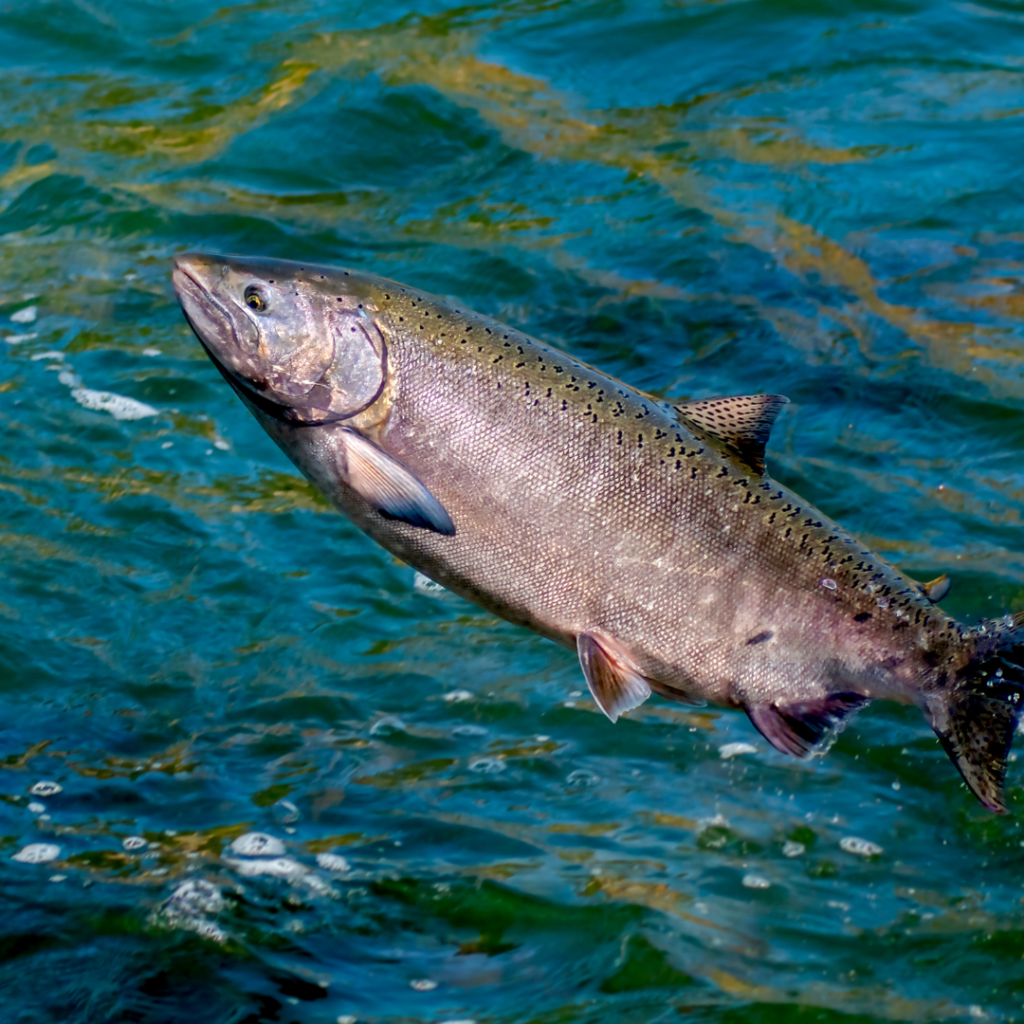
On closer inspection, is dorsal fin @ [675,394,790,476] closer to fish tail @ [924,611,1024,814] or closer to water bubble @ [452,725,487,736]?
fish tail @ [924,611,1024,814]

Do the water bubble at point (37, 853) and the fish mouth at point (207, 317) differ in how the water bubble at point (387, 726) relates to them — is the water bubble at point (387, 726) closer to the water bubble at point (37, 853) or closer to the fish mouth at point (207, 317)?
the water bubble at point (37, 853)

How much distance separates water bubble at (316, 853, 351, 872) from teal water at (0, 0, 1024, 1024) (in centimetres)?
4

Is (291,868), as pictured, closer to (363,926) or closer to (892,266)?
(363,926)

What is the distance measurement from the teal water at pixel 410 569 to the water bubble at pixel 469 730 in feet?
0.05

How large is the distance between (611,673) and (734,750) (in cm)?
206

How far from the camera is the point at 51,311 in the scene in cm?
844

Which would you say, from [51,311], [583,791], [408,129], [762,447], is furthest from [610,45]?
[762,447]

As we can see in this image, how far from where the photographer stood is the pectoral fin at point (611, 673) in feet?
11.0

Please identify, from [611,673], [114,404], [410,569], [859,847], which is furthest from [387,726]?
[114,404]

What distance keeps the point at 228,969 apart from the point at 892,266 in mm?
5629

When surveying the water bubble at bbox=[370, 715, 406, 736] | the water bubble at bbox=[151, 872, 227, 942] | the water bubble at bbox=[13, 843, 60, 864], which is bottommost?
the water bubble at bbox=[370, 715, 406, 736]

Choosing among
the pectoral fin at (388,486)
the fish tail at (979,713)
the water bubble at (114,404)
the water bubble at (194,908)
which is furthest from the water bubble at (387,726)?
the water bubble at (114,404)

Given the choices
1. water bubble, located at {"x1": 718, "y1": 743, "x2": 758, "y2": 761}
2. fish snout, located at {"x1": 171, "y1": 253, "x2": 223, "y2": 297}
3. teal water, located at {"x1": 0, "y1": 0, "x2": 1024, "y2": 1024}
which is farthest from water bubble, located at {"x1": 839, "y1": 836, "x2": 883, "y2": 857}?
fish snout, located at {"x1": 171, "y1": 253, "x2": 223, "y2": 297}

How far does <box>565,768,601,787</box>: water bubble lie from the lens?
16.9 feet
